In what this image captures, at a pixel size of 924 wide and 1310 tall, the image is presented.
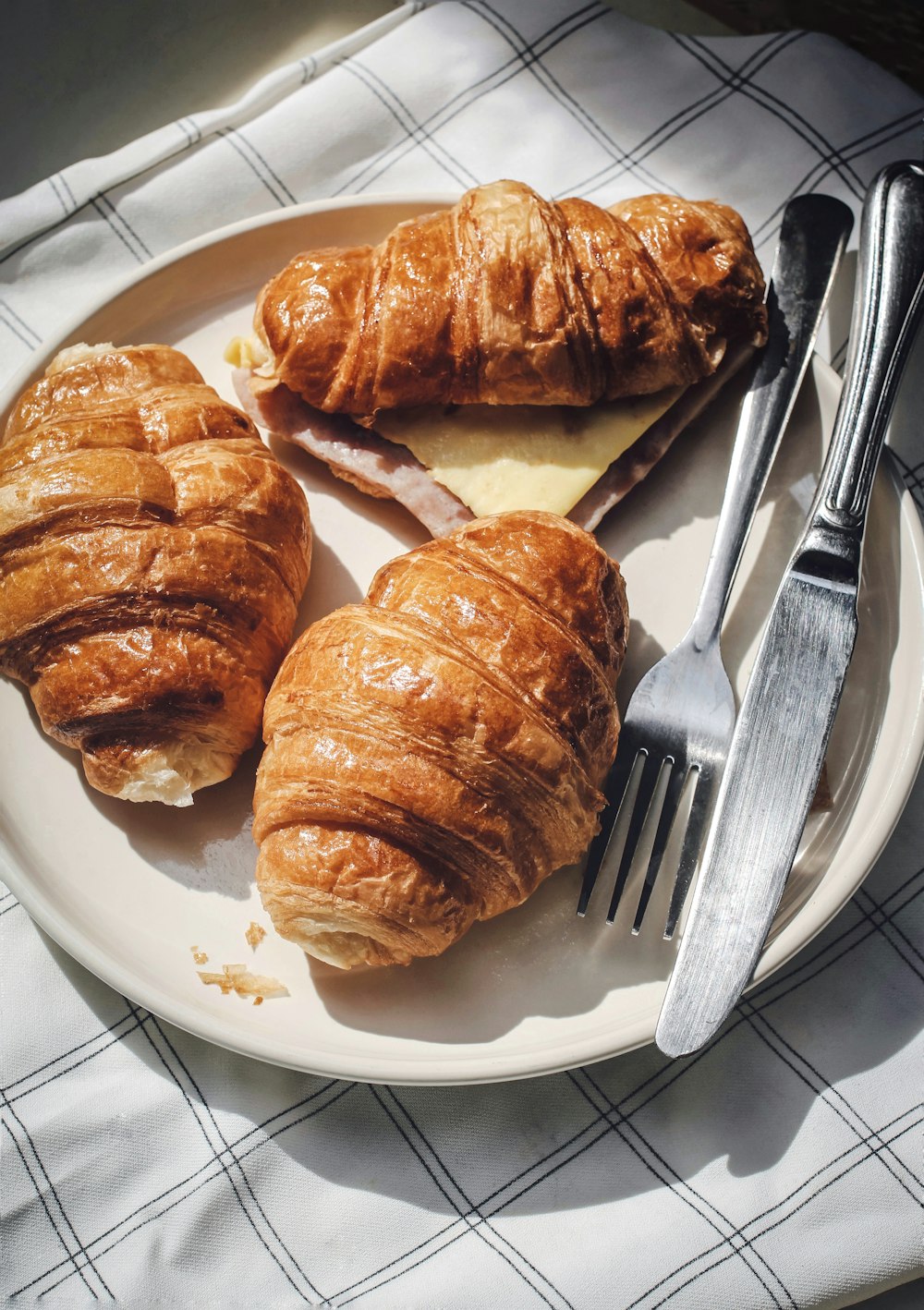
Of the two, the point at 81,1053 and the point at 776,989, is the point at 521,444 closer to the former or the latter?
the point at 776,989

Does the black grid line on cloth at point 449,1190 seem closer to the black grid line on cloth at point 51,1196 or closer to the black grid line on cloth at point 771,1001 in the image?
the black grid line on cloth at point 771,1001

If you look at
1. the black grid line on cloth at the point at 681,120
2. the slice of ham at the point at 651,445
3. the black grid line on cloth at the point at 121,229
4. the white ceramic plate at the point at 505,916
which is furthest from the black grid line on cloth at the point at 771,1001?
the black grid line on cloth at the point at 121,229

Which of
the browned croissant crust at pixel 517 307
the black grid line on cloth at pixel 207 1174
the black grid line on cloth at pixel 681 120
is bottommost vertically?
the black grid line on cloth at pixel 207 1174

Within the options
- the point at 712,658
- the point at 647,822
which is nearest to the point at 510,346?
the point at 712,658

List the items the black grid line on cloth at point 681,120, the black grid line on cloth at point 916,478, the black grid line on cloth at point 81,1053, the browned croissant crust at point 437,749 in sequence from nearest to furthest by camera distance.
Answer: the browned croissant crust at point 437,749 < the black grid line on cloth at point 81,1053 < the black grid line on cloth at point 916,478 < the black grid line on cloth at point 681,120

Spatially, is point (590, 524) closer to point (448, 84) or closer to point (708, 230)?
point (708, 230)

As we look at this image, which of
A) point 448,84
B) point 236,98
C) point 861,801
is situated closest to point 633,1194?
point 861,801
